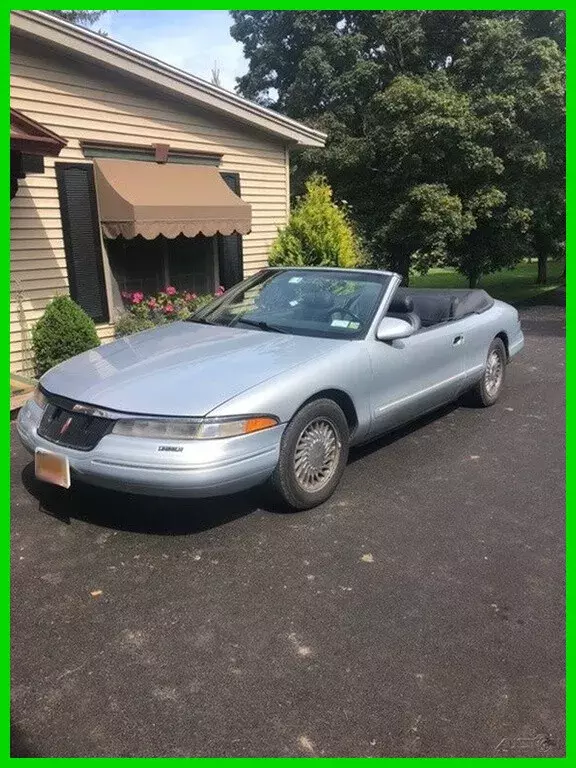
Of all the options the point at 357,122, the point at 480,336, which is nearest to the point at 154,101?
the point at 480,336

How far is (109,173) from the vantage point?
26.7 feet

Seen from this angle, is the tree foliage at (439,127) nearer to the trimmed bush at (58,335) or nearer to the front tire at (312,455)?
the trimmed bush at (58,335)

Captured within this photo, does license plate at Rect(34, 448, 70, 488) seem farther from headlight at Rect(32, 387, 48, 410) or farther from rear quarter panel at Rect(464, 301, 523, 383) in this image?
rear quarter panel at Rect(464, 301, 523, 383)

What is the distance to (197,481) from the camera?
338 centimetres

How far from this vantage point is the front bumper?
336 centimetres

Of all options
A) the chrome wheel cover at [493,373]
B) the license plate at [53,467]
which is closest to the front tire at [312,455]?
the license plate at [53,467]

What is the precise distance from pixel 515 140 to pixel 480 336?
10171 millimetres

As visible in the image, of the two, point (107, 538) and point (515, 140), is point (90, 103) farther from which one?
point (515, 140)

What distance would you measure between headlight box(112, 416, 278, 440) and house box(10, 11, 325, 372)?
423cm

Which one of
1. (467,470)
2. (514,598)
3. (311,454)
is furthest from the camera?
(467,470)

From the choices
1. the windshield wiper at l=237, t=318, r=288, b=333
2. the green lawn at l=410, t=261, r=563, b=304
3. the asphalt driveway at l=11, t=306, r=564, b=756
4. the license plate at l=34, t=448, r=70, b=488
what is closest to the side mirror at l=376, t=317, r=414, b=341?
the windshield wiper at l=237, t=318, r=288, b=333

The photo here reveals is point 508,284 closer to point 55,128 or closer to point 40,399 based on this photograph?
point 55,128

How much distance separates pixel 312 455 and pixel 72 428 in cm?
143

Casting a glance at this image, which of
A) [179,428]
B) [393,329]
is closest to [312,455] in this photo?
[179,428]
